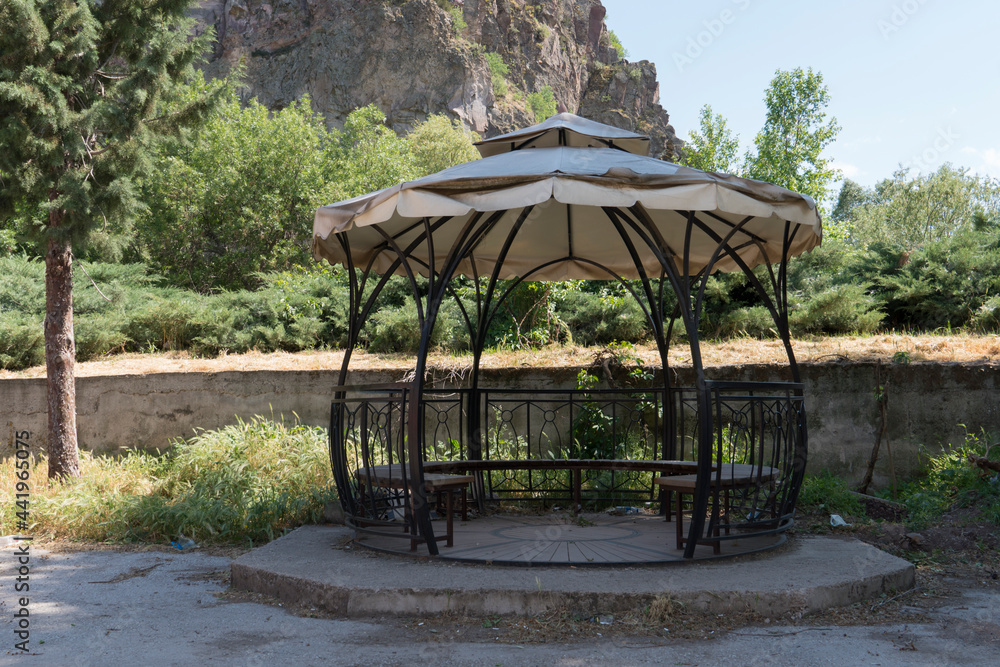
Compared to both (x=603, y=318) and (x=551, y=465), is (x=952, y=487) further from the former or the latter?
(x=603, y=318)

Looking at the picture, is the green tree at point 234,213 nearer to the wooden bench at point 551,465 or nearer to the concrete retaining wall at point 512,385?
the concrete retaining wall at point 512,385

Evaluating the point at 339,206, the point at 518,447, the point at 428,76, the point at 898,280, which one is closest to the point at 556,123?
the point at 339,206

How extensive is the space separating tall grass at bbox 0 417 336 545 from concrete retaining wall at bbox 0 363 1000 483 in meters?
0.49

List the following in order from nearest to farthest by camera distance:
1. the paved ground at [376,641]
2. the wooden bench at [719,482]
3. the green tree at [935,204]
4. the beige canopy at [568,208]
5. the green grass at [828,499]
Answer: the paved ground at [376,641] < the beige canopy at [568,208] < the wooden bench at [719,482] < the green grass at [828,499] < the green tree at [935,204]

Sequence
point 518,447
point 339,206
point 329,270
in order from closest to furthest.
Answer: point 339,206, point 518,447, point 329,270

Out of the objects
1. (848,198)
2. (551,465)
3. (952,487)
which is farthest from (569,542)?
(848,198)

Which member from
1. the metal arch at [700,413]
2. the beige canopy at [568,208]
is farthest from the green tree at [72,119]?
the metal arch at [700,413]

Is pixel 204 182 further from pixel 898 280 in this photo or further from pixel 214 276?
pixel 898 280

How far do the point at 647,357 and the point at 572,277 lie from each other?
1.96m

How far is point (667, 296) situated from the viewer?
36.3 ft

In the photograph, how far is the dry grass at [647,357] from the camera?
751cm

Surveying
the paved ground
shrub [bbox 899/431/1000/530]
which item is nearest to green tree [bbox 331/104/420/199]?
shrub [bbox 899/431/1000/530]

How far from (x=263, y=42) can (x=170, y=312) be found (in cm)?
3833

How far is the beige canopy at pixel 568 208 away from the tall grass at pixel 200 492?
7.40 feet
